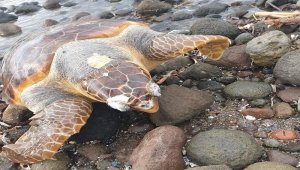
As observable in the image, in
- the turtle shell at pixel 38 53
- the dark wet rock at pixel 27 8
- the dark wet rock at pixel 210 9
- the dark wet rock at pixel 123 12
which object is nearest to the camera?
the turtle shell at pixel 38 53

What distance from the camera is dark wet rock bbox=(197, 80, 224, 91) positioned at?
16.5ft

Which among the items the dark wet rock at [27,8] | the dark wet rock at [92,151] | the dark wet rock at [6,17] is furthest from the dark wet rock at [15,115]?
the dark wet rock at [27,8]

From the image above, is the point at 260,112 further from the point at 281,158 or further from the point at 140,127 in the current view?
the point at 140,127

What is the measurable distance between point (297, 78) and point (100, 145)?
230 centimetres

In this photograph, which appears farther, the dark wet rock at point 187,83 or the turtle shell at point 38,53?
the dark wet rock at point 187,83

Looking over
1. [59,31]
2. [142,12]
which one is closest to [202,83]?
[59,31]

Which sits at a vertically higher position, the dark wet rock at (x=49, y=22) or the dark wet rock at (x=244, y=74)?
the dark wet rock at (x=244, y=74)

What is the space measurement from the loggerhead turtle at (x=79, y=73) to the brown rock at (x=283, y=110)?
102cm

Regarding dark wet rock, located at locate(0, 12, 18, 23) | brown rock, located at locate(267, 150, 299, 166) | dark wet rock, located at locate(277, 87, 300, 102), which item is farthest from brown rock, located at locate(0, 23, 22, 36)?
brown rock, located at locate(267, 150, 299, 166)

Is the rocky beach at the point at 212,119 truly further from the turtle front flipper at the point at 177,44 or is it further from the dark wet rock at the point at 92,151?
the turtle front flipper at the point at 177,44

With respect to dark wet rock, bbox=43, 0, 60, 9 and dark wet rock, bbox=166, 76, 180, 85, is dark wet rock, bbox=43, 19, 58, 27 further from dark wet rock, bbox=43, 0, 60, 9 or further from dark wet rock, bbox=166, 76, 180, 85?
dark wet rock, bbox=166, 76, 180, 85

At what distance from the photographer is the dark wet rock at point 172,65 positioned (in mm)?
5664

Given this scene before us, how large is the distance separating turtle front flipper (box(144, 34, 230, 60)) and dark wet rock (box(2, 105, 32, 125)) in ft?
5.64

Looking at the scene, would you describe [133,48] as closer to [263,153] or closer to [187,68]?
[187,68]
